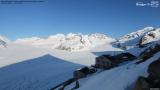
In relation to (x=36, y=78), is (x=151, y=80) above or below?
above

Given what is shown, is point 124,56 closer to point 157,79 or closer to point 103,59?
point 103,59

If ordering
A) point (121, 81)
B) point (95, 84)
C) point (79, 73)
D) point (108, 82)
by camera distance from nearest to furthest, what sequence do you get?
point (121, 81)
point (108, 82)
point (95, 84)
point (79, 73)

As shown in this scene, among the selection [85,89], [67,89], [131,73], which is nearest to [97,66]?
[67,89]

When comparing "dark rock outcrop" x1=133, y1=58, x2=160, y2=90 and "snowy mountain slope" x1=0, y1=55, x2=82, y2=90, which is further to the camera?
"snowy mountain slope" x1=0, y1=55, x2=82, y2=90

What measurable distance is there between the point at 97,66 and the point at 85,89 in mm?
32525

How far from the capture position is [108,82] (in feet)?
126

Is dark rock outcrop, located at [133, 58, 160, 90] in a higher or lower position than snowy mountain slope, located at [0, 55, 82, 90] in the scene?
higher

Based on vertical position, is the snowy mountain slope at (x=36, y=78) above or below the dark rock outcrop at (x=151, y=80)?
below

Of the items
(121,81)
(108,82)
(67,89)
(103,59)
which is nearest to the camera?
(121,81)

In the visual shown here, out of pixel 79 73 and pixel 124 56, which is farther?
pixel 124 56

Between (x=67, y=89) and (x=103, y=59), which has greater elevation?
(x=103, y=59)

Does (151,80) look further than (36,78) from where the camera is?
No

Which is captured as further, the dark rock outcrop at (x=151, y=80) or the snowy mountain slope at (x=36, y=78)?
the snowy mountain slope at (x=36, y=78)

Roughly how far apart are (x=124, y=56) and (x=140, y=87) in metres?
45.7
